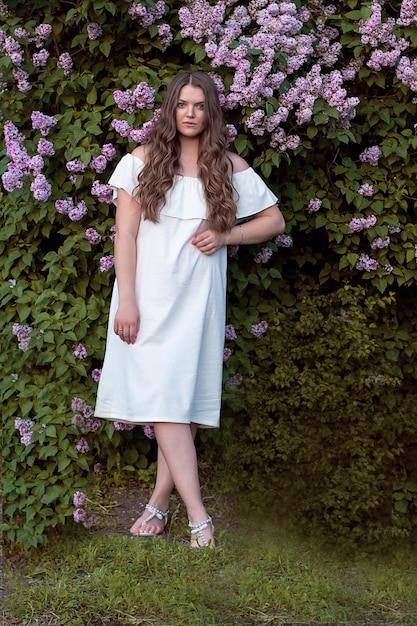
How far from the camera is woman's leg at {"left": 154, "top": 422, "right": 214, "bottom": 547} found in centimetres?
396

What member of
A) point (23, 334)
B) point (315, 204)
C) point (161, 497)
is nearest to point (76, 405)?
point (23, 334)

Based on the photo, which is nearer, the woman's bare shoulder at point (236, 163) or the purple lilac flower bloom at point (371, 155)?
the woman's bare shoulder at point (236, 163)

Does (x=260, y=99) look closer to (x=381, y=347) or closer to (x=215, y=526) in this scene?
(x=381, y=347)

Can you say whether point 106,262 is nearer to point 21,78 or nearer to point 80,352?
point 80,352

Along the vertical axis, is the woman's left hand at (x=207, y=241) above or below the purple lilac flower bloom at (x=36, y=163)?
below

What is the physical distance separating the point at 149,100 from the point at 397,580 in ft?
7.19

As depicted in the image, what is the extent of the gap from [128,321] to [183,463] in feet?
2.00

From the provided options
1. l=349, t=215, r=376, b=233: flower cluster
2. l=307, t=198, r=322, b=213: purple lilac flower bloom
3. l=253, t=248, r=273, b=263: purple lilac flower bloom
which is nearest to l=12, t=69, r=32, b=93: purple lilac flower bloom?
l=253, t=248, r=273, b=263: purple lilac flower bloom

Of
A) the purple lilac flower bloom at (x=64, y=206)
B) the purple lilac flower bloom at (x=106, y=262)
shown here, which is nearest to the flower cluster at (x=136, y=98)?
the purple lilac flower bloom at (x=64, y=206)

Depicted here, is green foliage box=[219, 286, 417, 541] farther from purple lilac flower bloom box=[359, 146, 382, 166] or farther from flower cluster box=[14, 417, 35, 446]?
flower cluster box=[14, 417, 35, 446]

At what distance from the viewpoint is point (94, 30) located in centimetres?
436

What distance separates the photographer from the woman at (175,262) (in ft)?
12.9

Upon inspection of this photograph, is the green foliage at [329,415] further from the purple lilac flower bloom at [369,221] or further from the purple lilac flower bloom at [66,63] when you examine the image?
the purple lilac flower bloom at [66,63]

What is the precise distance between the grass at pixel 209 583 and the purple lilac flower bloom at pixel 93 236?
1.27 m
